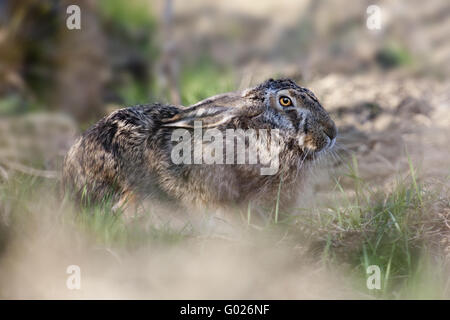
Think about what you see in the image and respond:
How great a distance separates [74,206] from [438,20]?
11.1 meters

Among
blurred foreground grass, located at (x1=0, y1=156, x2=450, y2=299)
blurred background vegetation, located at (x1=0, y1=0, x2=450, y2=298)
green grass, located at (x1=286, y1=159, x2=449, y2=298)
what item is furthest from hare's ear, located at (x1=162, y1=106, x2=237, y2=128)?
green grass, located at (x1=286, y1=159, x2=449, y2=298)

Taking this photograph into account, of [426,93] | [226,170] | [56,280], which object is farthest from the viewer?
[426,93]

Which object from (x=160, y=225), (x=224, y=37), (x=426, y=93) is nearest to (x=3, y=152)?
(x=160, y=225)

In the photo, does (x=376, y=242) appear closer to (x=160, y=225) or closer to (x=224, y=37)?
(x=160, y=225)

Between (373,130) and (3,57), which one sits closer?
(373,130)

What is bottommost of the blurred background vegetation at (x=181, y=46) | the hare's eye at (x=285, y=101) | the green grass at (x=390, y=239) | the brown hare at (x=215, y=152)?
the green grass at (x=390, y=239)

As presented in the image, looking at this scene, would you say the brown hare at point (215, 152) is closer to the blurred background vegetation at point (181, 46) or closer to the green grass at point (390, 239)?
the green grass at point (390, 239)

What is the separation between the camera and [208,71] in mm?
12672

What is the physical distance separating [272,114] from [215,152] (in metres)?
0.52

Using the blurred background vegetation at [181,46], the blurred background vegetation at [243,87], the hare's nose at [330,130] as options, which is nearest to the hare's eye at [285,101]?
the hare's nose at [330,130]

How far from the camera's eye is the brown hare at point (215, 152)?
4.14 meters

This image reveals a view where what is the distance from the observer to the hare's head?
4.18 m

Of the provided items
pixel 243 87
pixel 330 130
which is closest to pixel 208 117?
pixel 330 130

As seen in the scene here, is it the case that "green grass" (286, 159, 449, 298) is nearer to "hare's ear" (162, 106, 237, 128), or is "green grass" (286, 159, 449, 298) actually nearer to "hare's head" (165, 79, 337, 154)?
"hare's head" (165, 79, 337, 154)
